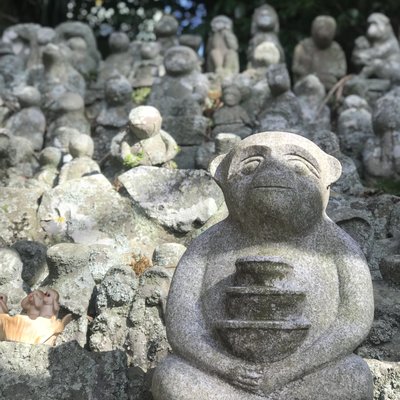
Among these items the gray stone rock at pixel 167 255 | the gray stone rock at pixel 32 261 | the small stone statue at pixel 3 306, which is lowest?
the gray stone rock at pixel 32 261

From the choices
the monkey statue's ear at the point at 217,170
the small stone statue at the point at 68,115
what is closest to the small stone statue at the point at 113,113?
the small stone statue at the point at 68,115

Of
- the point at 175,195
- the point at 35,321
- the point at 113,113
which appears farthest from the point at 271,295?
the point at 113,113

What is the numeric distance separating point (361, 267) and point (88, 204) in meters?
3.66

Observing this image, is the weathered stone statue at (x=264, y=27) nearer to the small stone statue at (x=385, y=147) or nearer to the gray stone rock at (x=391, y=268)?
the small stone statue at (x=385, y=147)

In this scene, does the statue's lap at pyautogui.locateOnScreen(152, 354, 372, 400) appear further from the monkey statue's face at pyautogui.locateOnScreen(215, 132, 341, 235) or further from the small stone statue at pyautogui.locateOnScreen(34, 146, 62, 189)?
the small stone statue at pyautogui.locateOnScreen(34, 146, 62, 189)

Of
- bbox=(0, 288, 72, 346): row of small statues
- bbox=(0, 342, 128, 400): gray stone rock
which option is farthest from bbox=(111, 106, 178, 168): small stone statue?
bbox=(0, 342, 128, 400): gray stone rock

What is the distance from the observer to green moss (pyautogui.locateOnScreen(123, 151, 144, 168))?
328 inches

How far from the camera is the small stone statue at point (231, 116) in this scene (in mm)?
9969

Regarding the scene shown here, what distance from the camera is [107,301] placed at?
19.7 feet

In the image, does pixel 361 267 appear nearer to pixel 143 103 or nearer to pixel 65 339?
pixel 65 339

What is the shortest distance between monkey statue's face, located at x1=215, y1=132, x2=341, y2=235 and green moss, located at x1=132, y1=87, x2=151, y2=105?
623 cm

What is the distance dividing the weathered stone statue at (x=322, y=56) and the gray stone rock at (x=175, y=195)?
4.54 meters

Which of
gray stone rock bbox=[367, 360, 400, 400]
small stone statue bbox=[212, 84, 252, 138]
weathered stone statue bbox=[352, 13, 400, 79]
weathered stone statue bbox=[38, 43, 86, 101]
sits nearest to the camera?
gray stone rock bbox=[367, 360, 400, 400]

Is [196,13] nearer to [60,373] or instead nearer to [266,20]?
[266,20]
